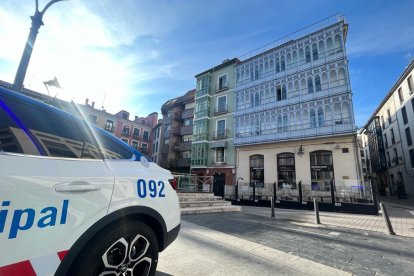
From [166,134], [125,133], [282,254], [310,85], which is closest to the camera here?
[282,254]

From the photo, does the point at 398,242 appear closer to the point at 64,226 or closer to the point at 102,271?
the point at 102,271

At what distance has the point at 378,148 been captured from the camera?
3625cm

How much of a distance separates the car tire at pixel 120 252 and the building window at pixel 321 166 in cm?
1712

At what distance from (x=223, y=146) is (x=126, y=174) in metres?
21.9

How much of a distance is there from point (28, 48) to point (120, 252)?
5.63 metres

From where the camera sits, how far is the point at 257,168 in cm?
2092

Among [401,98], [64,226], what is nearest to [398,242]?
[64,226]

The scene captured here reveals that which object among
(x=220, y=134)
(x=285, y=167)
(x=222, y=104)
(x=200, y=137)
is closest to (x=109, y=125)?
(x=200, y=137)


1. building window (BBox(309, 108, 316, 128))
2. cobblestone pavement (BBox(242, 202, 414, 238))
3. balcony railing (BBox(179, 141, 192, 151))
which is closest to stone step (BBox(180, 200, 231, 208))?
cobblestone pavement (BBox(242, 202, 414, 238))

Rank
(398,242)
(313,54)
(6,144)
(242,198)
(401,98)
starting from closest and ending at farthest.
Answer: (6,144) → (398,242) → (242,198) → (313,54) → (401,98)

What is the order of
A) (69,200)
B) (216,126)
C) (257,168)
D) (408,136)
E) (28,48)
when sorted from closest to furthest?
1. (69,200)
2. (28,48)
3. (257,168)
4. (216,126)
5. (408,136)

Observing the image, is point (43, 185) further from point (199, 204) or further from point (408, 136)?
point (408, 136)

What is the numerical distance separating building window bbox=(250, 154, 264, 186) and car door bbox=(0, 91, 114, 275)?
19836 millimetres

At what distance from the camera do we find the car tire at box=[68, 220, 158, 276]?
1.61 meters
